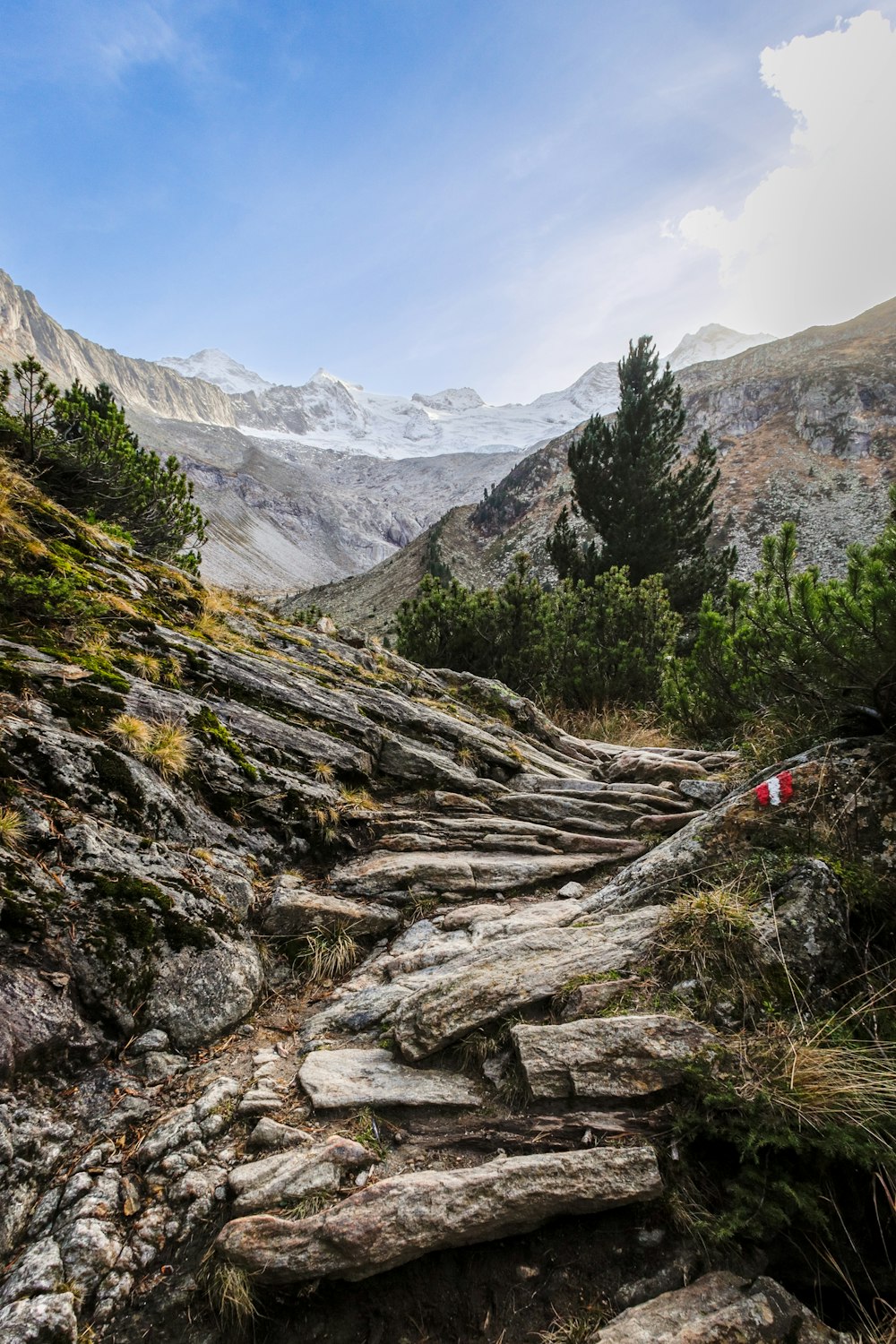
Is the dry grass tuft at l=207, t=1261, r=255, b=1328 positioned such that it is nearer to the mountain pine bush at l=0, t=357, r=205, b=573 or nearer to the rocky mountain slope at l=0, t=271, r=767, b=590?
the mountain pine bush at l=0, t=357, r=205, b=573

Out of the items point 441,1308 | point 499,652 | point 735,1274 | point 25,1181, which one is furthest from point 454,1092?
point 499,652

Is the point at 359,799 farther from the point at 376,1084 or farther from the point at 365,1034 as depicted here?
the point at 376,1084

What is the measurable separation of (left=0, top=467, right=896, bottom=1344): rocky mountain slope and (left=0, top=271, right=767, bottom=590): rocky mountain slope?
54.2 m

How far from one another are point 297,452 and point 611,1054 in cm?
14304

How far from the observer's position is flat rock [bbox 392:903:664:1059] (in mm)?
3164

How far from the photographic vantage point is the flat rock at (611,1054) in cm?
260

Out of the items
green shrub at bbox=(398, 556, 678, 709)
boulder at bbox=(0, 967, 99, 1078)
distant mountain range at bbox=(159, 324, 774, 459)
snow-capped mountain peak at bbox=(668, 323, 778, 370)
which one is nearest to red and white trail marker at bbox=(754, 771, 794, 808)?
boulder at bbox=(0, 967, 99, 1078)

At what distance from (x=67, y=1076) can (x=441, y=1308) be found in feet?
6.37

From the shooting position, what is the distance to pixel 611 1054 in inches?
107

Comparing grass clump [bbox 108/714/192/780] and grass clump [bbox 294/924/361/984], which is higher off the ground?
grass clump [bbox 108/714/192/780]

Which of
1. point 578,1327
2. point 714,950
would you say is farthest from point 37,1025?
point 714,950

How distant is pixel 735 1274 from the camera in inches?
81.4

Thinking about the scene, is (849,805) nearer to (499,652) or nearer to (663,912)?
(663,912)

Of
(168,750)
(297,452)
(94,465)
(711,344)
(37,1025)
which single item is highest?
(711,344)
